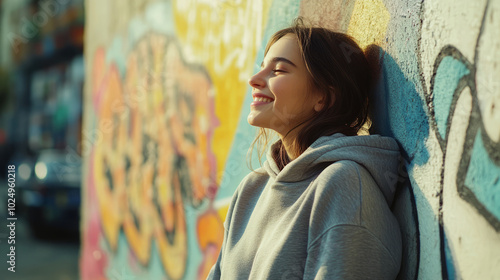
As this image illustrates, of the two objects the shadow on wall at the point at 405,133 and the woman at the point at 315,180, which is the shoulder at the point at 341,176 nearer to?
→ the woman at the point at 315,180

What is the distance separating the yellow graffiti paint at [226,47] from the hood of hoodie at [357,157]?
1187 millimetres

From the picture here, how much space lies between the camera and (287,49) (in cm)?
192

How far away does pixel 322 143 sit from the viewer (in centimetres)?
173

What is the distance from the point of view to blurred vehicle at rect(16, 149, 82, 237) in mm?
8539

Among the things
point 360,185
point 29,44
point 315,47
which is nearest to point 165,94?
point 315,47

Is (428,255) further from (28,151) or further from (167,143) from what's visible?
(28,151)

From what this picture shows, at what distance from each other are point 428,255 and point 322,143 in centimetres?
45

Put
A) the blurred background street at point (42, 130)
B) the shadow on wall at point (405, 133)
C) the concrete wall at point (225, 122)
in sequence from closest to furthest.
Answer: the concrete wall at point (225, 122), the shadow on wall at point (405, 133), the blurred background street at point (42, 130)

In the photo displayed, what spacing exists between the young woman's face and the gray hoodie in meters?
0.18

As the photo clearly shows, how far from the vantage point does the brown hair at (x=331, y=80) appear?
1.84m

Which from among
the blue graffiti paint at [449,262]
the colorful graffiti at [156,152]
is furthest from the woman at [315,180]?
the colorful graffiti at [156,152]

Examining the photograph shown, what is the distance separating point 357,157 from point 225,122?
5.02 ft

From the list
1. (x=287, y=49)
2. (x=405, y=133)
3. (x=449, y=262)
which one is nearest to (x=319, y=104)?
(x=287, y=49)

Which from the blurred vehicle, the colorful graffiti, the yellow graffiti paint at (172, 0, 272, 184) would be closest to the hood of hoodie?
the yellow graffiti paint at (172, 0, 272, 184)
